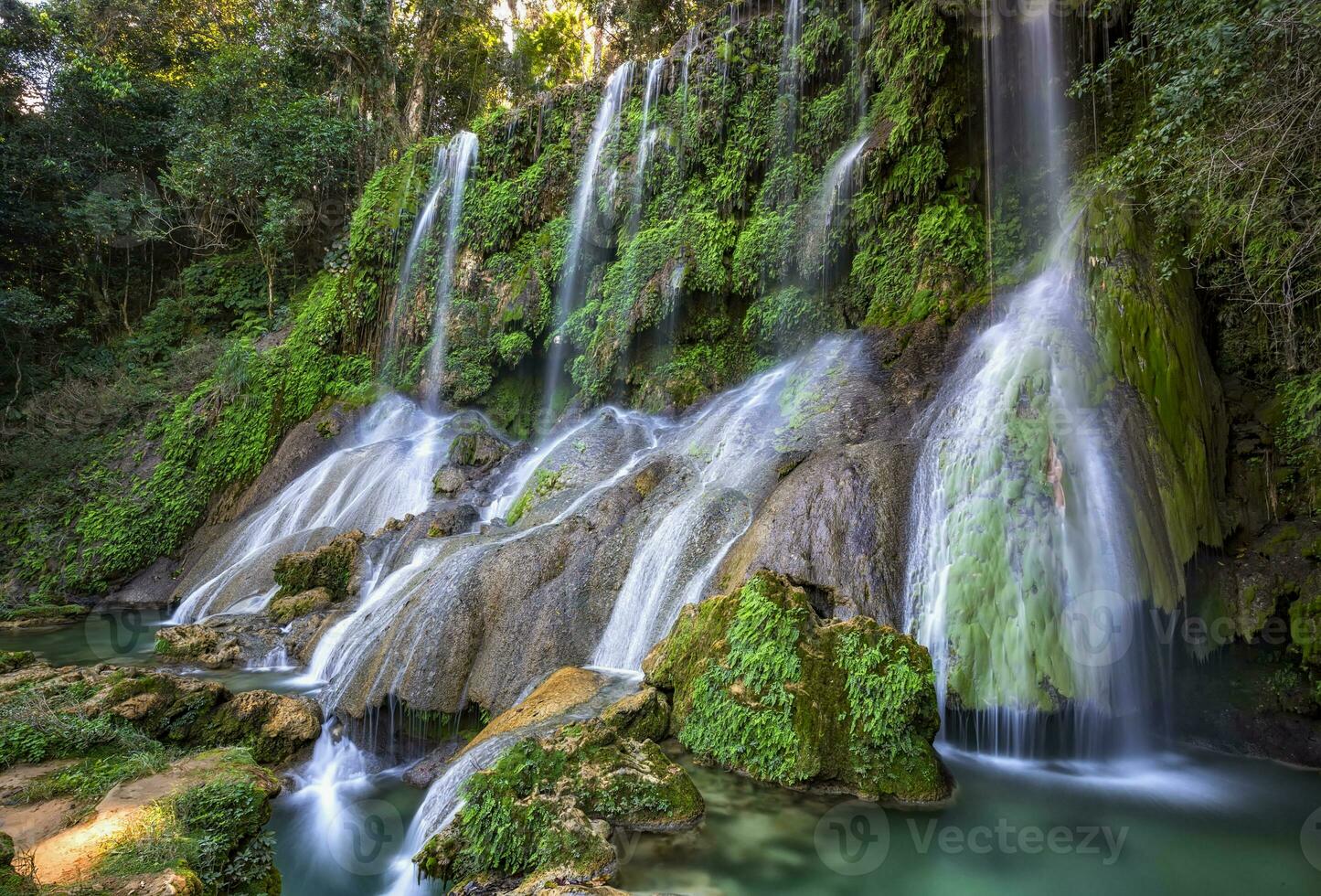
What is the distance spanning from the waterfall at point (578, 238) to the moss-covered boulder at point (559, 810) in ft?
37.1

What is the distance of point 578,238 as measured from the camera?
15742 mm

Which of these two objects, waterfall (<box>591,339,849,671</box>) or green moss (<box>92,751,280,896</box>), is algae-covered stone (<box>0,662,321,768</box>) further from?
waterfall (<box>591,339,849,671</box>)

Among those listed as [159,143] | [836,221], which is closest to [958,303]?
[836,221]

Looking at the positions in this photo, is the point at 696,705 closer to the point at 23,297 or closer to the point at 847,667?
the point at 847,667

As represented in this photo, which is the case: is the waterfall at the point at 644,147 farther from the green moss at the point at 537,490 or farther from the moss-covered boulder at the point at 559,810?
the moss-covered boulder at the point at 559,810

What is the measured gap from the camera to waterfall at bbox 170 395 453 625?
11.1 meters

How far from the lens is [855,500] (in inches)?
278

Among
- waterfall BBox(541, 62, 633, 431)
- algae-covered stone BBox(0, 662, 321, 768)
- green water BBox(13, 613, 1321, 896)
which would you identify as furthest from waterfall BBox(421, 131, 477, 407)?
green water BBox(13, 613, 1321, 896)

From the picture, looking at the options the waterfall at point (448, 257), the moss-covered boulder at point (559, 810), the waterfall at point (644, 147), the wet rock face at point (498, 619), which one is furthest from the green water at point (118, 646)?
the waterfall at point (644, 147)

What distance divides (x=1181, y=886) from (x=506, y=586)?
6.27 m

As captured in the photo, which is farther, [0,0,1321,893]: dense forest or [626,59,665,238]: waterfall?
[626,59,665,238]: waterfall

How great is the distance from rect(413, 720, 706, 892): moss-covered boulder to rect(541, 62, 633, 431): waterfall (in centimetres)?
1131

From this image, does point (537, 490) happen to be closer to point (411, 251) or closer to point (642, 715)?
point (642, 715)

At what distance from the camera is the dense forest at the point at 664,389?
5539mm
